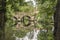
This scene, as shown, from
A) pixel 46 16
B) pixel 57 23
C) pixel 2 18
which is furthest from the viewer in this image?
pixel 46 16

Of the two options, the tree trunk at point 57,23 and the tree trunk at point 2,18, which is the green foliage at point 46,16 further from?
the tree trunk at point 2,18

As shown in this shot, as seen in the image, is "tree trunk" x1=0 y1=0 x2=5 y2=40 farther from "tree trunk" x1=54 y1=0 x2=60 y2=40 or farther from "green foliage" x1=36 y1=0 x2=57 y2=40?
"tree trunk" x1=54 y1=0 x2=60 y2=40

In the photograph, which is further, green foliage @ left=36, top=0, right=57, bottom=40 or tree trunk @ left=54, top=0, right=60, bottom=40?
green foliage @ left=36, top=0, right=57, bottom=40

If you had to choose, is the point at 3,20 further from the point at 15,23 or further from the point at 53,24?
the point at 53,24

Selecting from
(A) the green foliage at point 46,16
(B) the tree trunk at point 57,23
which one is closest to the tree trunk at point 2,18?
(A) the green foliage at point 46,16

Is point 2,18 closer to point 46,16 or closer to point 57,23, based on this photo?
point 46,16

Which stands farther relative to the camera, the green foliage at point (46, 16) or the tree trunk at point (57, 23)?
the green foliage at point (46, 16)

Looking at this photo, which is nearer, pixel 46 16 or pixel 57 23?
pixel 57 23

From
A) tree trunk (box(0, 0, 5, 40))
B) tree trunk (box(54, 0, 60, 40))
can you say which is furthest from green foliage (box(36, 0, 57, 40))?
tree trunk (box(0, 0, 5, 40))

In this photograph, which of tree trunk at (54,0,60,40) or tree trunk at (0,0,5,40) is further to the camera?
tree trunk at (0,0,5,40)

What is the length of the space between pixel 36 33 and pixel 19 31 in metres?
0.28

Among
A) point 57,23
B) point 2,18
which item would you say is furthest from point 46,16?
point 2,18

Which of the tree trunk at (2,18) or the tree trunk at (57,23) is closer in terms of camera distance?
the tree trunk at (57,23)

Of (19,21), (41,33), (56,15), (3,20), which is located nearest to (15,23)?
(19,21)
